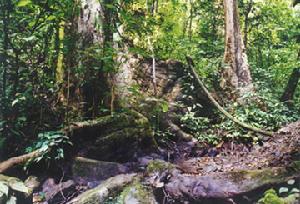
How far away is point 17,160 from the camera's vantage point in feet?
14.3

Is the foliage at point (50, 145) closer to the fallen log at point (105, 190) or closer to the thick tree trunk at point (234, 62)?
the fallen log at point (105, 190)

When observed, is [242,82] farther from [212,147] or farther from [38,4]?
[38,4]

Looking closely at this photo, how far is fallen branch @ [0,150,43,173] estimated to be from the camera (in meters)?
4.26

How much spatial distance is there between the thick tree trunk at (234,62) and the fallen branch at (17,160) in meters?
5.54

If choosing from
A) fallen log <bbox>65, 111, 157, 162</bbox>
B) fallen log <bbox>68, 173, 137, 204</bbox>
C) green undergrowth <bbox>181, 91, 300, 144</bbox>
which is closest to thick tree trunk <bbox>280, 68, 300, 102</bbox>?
green undergrowth <bbox>181, 91, 300, 144</bbox>

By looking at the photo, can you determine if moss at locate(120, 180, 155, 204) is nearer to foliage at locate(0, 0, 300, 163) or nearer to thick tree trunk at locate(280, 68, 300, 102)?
foliage at locate(0, 0, 300, 163)

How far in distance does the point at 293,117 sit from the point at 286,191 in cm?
459

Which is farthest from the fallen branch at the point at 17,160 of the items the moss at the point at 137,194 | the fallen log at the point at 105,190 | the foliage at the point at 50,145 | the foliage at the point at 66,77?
the moss at the point at 137,194

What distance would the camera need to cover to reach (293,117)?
25.5ft

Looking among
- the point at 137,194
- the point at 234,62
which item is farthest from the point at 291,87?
the point at 137,194

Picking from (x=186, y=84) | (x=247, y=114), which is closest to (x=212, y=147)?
(x=247, y=114)

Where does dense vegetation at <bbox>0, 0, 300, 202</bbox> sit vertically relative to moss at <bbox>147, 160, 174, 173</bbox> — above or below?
above

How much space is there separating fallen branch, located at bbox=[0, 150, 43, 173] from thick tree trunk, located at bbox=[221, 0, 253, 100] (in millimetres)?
5538

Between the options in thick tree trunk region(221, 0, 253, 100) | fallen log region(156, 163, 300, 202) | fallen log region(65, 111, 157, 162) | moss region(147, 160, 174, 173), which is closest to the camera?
fallen log region(156, 163, 300, 202)
